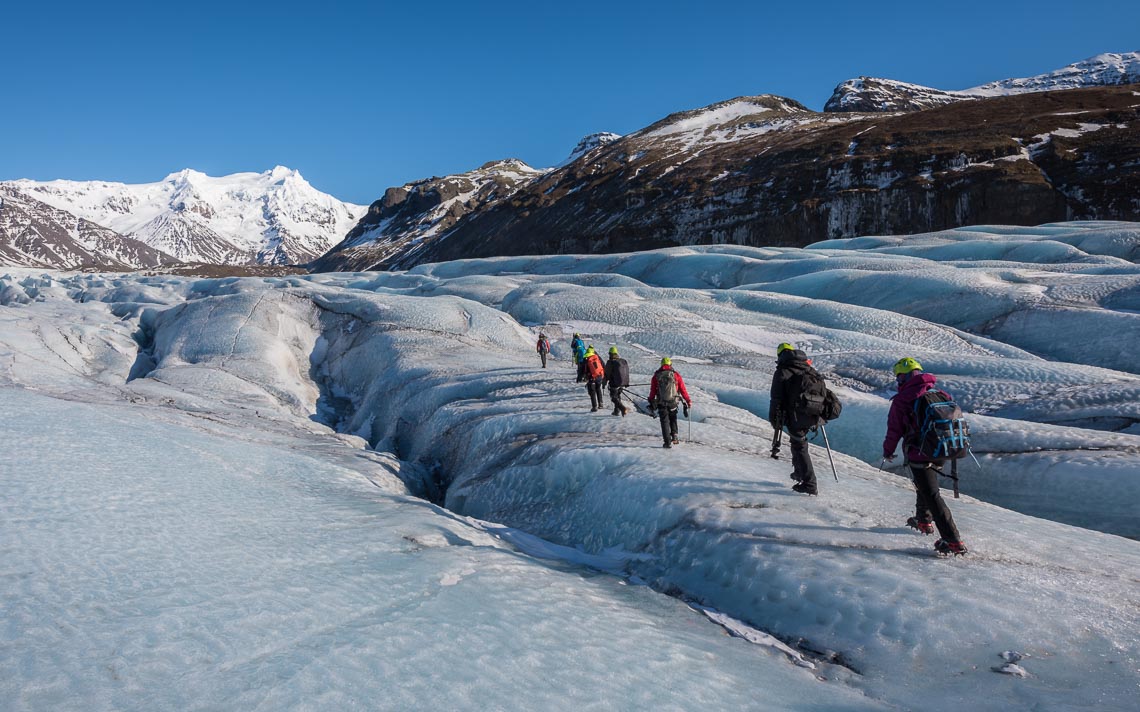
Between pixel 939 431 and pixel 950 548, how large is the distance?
143cm

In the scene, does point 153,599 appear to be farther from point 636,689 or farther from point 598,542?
point 598,542

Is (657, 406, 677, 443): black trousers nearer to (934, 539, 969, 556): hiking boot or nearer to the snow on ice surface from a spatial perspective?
the snow on ice surface

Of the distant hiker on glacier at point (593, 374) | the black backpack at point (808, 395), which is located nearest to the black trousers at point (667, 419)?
the black backpack at point (808, 395)

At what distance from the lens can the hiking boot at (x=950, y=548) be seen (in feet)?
22.9

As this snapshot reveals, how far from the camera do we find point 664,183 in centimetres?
10219

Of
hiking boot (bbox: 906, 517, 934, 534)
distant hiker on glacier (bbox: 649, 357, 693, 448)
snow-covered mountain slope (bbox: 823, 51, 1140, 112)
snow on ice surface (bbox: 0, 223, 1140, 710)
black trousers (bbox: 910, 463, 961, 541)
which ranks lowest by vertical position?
snow on ice surface (bbox: 0, 223, 1140, 710)

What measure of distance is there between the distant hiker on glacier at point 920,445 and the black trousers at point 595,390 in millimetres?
7179

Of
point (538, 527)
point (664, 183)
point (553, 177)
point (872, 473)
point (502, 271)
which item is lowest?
point (538, 527)

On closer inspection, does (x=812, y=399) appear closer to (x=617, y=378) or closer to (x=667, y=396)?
(x=667, y=396)

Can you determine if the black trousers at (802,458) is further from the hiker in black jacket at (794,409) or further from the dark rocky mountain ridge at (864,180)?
the dark rocky mountain ridge at (864,180)

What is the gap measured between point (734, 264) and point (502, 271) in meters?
20.8

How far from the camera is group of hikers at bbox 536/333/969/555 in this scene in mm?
6840

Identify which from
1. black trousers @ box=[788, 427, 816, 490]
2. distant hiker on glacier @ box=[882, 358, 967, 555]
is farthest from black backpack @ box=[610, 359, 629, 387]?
distant hiker on glacier @ box=[882, 358, 967, 555]

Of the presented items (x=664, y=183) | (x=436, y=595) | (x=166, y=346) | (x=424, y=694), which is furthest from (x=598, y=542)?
(x=664, y=183)
